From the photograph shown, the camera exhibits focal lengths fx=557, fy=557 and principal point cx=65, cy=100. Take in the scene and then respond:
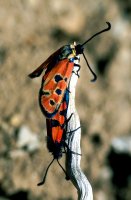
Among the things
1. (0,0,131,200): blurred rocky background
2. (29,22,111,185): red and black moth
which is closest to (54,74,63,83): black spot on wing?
(29,22,111,185): red and black moth

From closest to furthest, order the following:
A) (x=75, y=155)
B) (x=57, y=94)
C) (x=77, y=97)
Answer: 1. (x=57, y=94)
2. (x=75, y=155)
3. (x=77, y=97)

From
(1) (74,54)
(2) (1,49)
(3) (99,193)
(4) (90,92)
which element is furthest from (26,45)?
(1) (74,54)

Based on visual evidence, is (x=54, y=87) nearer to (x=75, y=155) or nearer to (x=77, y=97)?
(x=75, y=155)

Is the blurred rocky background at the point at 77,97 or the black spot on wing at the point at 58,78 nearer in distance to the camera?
the black spot on wing at the point at 58,78

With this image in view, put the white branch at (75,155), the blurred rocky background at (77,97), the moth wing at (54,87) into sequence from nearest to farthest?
1. the moth wing at (54,87)
2. the white branch at (75,155)
3. the blurred rocky background at (77,97)

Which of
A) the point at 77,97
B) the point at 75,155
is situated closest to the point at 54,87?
the point at 75,155

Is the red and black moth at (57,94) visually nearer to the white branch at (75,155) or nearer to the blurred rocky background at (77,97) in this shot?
the white branch at (75,155)

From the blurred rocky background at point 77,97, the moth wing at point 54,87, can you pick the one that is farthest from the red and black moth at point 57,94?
the blurred rocky background at point 77,97

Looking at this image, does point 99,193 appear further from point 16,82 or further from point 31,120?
point 16,82

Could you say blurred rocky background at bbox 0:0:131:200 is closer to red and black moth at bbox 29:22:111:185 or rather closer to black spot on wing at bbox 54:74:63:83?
red and black moth at bbox 29:22:111:185
